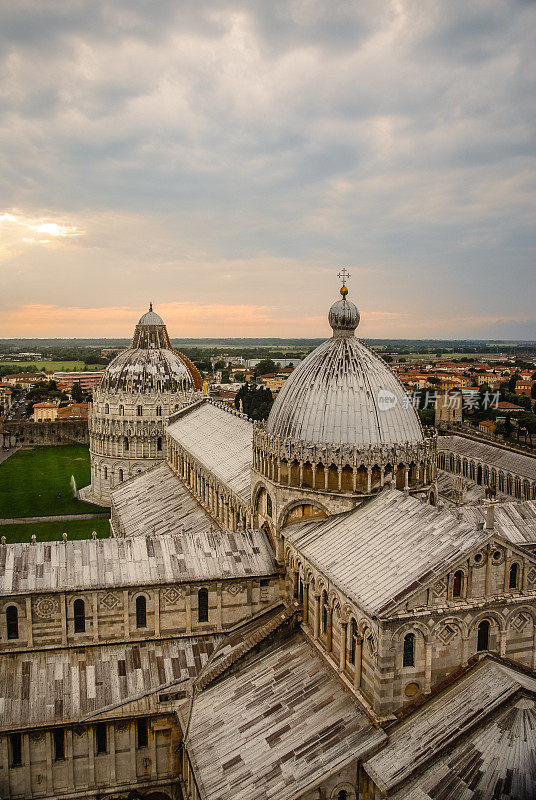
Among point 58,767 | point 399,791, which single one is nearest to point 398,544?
point 399,791

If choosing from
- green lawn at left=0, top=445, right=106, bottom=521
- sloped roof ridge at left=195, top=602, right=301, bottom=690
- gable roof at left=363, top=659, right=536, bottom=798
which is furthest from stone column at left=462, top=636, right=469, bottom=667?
green lawn at left=0, top=445, right=106, bottom=521

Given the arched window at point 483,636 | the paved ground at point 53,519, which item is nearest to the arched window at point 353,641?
the arched window at point 483,636

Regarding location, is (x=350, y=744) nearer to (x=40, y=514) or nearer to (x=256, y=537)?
(x=256, y=537)

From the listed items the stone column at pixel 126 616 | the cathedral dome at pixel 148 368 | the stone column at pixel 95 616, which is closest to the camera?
the stone column at pixel 95 616

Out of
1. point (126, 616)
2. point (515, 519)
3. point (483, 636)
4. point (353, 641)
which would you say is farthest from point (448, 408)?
point (353, 641)

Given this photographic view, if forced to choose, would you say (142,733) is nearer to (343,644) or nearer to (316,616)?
(316,616)

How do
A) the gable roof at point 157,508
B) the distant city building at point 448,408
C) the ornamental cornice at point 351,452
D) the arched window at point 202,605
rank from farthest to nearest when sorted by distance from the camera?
the distant city building at point 448,408
the gable roof at point 157,508
the arched window at point 202,605
the ornamental cornice at point 351,452

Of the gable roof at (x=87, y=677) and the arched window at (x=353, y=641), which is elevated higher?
the arched window at (x=353, y=641)

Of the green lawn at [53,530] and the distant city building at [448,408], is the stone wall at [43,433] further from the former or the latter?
the distant city building at [448,408]

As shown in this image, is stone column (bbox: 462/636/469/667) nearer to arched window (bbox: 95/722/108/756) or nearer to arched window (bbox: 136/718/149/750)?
arched window (bbox: 136/718/149/750)
